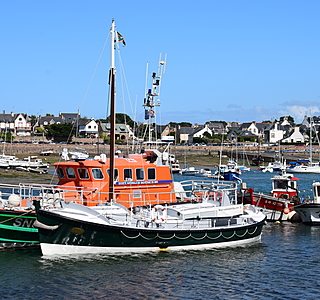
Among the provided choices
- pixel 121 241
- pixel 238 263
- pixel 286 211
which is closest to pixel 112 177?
pixel 121 241

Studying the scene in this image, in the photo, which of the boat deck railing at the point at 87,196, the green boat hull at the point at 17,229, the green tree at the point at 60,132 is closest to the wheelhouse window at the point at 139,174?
the boat deck railing at the point at 87,196

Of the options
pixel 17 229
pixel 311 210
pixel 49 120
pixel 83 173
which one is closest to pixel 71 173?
pixel 83 173

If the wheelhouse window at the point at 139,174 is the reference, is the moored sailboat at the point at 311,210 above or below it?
below

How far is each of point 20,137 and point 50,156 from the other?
3229 centimetres

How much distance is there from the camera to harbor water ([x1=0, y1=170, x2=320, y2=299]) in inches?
717

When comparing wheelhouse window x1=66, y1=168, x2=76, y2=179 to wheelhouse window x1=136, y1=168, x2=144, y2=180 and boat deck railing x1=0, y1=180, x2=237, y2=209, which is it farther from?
wheelhouse window x1=136, y1=168, x2=144, y2=180

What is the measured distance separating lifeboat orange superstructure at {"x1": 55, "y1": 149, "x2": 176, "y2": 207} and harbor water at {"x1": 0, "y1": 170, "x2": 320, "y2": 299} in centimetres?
363

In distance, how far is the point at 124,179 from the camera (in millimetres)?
26172

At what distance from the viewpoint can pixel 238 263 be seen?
22.5m

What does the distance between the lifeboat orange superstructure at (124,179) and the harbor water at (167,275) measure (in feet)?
11.9

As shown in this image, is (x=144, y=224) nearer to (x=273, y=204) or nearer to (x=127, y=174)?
(x=127, y=174)

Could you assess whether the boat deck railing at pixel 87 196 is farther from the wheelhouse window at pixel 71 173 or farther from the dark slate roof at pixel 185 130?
the dark slate roof at pixel 185 130

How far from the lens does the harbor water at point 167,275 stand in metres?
18.2

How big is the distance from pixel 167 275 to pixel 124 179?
23.1ft
